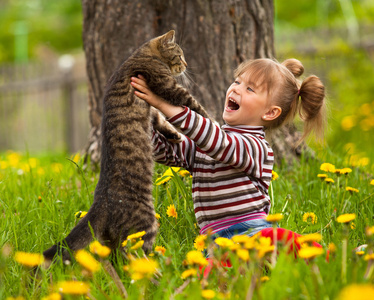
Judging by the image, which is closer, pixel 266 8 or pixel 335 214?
pixel 335 214

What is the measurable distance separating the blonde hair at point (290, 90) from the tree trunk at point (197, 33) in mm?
834

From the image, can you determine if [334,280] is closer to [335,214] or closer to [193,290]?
[193,290]

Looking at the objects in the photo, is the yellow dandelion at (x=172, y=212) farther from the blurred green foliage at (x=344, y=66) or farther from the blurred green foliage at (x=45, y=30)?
the blurred green foliage at (x=45, y=30)

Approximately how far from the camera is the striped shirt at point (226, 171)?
2.18m

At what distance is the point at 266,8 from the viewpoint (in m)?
3.60

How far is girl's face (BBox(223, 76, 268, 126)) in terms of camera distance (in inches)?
96.5

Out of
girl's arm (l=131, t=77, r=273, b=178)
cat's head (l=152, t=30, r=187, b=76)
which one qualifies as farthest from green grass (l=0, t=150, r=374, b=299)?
cat's head (l=152, t=30, r=187, b=76)

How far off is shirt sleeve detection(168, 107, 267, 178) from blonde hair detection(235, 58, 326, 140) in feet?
1.17

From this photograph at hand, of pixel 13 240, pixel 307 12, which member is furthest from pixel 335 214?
pixel 307 12

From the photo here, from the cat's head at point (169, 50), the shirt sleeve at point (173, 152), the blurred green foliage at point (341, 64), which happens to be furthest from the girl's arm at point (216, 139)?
the blurred green foliage at point (341, 64)

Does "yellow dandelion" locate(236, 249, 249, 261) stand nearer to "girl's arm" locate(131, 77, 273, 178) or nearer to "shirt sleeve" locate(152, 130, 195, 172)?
"girl's arm" locate(131, 77, 273, 178)

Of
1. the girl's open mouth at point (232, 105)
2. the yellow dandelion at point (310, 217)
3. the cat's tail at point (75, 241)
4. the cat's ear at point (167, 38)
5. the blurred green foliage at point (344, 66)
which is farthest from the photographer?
the blurred green foliage at point (344, 66)

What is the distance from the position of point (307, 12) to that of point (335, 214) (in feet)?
45.0

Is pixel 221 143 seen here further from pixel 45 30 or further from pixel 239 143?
pixel 45 30
